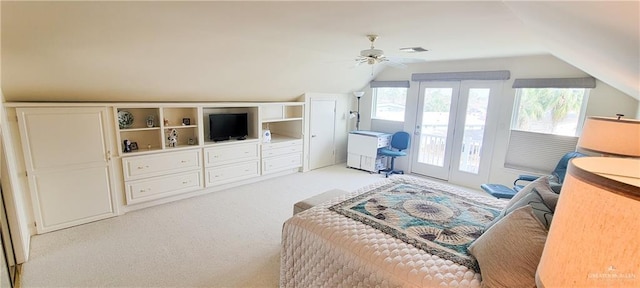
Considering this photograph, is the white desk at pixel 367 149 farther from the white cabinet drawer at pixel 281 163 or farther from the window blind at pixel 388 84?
the white cabinet drawer at pixel 281 163

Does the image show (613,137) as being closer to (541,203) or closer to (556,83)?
(541,203)

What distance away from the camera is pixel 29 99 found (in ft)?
10.2

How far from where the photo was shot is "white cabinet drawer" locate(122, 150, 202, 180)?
371cm

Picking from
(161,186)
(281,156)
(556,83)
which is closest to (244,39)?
(161,186)

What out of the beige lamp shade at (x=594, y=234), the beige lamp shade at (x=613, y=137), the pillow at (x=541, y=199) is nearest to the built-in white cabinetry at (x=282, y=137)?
the pillow at (x=541, y=199)

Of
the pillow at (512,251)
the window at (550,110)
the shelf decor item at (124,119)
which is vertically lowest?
the pillow at (512,251)

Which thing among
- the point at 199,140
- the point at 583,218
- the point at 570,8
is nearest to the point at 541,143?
the point at 570,8

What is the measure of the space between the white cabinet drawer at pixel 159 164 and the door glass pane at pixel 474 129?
4.44 meters

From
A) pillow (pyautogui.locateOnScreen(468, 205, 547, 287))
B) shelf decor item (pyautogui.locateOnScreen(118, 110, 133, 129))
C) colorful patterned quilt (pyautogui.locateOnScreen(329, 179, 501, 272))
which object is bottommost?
colorful patterned quilt (pyautogui.locateOnScreen(329, 179, 501, 272))

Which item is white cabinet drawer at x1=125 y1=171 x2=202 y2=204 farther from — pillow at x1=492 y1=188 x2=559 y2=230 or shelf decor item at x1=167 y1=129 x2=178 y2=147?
pillow at x1=492 y1=188 x2=559 y2=230

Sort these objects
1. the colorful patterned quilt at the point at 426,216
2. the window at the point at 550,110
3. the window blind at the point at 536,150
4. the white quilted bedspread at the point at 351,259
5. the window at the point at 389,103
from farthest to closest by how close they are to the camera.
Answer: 1. the window at the point at 389,103
2. the window blind at the point at 536,150
3. the window at the point at 550,110
4. the colorful patterned quilt at the point at 426,216
5. the white quilted bedspread at the point at 351,259

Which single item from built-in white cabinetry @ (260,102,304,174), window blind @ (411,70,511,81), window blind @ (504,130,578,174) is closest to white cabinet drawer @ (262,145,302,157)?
built-in white cabinetry @ (260,102,304,174)

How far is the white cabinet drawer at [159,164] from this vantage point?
3707 millimetres

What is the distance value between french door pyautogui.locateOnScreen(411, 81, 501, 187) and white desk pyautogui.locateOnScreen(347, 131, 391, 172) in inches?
25.3
